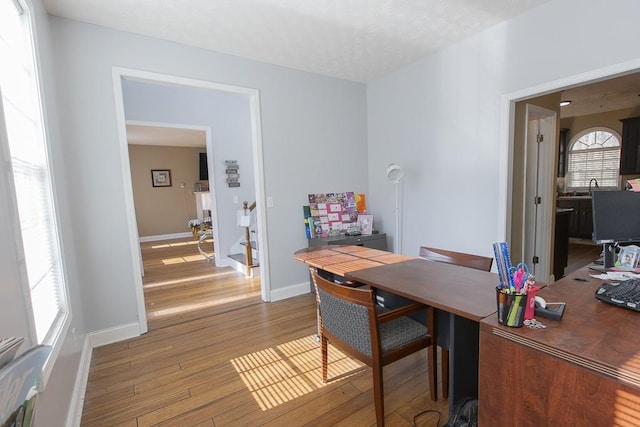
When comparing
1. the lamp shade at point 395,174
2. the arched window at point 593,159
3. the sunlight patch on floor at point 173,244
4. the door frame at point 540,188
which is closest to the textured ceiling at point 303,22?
the lamp shade at point 395,174

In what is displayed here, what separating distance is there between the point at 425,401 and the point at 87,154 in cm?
311

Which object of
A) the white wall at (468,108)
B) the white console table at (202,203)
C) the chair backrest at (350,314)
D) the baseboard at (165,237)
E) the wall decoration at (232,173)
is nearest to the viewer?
the chair backrest at (350,314)

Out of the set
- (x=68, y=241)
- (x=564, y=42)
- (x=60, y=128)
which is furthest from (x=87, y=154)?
(x=564, y=42)

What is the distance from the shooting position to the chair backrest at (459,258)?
78.5 inches

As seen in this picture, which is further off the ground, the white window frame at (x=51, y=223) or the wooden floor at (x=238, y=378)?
the white window frame at (x=51, y=223)

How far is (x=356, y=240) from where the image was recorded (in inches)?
147

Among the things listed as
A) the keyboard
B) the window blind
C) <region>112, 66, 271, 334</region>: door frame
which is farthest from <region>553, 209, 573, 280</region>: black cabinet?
the window blind

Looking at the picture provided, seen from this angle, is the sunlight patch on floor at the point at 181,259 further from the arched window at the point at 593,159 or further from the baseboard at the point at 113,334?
the arched window at the point at 593,159

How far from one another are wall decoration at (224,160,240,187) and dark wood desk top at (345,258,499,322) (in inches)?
151

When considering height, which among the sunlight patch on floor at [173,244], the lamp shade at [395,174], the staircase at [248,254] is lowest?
the sunlight patch on floor at [173,244]

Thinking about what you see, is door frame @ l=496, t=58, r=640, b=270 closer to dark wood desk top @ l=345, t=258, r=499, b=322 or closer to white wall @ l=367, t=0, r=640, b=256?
white wall @ l=367, t=0, r=640, b=256

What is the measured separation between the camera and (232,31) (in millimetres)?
2703

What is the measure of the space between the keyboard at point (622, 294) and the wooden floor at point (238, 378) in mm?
1020

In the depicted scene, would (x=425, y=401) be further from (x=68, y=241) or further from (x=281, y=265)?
(x=68, y=241)
